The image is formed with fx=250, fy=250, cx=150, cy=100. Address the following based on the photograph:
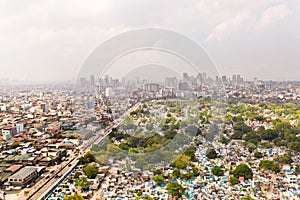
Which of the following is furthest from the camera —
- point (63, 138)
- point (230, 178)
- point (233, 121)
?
point (233, 121)

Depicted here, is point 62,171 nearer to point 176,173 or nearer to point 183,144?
point 176,173

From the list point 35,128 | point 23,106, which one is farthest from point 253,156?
point 23,106

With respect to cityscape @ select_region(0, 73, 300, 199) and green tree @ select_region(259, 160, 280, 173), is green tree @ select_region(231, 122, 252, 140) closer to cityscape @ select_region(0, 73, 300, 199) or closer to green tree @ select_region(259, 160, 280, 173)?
cityscape @ select_region(0, 73, 300, 199)

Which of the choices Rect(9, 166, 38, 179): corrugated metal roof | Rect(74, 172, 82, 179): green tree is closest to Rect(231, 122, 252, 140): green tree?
Rect(74, 172, 82, 179): green tree

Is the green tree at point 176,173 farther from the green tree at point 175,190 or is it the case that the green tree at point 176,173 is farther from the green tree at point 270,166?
the green tree at point 270,166

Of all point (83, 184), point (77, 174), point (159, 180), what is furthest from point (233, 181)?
point (77, 174)

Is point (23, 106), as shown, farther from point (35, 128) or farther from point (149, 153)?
point (149, 153)

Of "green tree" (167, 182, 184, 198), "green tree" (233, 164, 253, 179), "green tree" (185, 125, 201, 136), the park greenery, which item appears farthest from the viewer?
"green tree" (185, 125, 201, 136)

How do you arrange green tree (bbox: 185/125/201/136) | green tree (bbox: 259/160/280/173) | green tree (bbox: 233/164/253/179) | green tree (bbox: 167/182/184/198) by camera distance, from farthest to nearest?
green tree (bbox: 185/125/201/136)
green tree (bbox: 259/160/280/173)
green tree (bbox: 233/164/253/179)
green tree (bbox: 167/182/184/198)

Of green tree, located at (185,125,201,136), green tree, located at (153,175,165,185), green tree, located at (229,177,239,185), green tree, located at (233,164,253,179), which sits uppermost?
green tree, located at (185,125,201,136)

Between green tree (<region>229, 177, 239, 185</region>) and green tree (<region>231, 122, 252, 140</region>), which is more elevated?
green tree (<region>231, 122, 252, 140</region>)

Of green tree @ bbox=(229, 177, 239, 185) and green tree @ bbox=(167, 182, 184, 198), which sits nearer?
green tree @ bbox=(167, 182, 184, 198)
